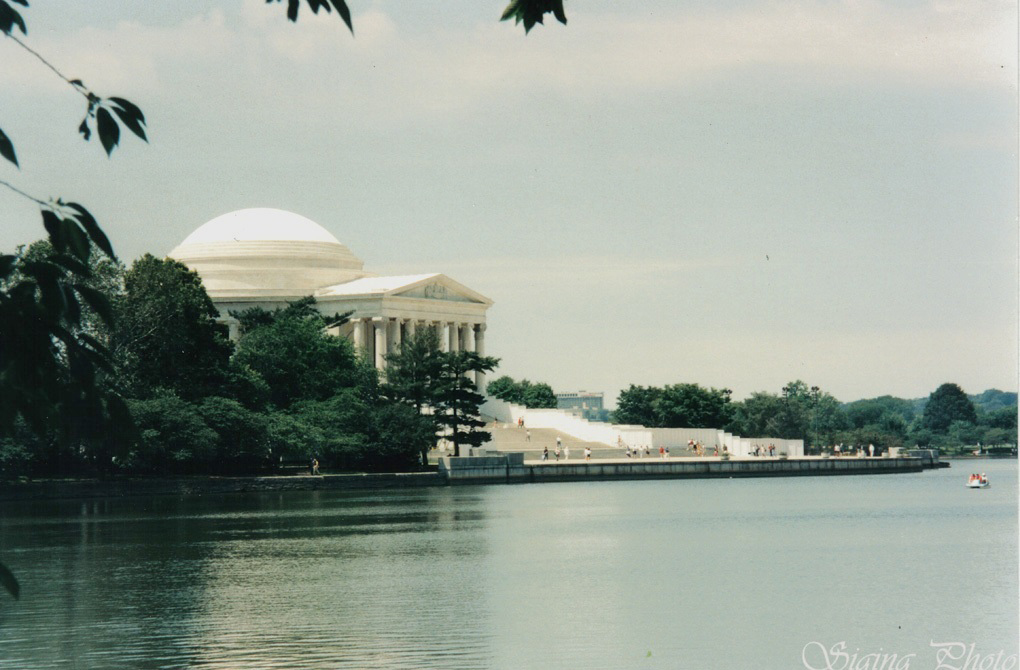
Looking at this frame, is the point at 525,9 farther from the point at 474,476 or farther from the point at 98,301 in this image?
the point at 474,476

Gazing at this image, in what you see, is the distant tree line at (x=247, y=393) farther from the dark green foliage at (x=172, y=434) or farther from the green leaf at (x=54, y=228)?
the green leaf at (x=54, y=228)

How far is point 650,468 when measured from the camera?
4936 inches

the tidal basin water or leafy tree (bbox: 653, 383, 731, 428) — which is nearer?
the tidal basin water

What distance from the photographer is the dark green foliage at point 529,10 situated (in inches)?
330

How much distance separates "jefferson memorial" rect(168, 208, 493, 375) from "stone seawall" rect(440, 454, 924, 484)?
1382 inches

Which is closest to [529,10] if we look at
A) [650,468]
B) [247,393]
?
[247,393]

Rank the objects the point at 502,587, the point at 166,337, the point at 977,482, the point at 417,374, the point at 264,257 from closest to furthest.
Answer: the point at 502,587, the point at 166,337, the point at 977,482, the point at 417,374, the point at 264,257

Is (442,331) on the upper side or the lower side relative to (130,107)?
upper

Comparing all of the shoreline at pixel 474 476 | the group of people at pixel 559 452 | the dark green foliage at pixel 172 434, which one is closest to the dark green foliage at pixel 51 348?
the shoreline at pixel 474 476

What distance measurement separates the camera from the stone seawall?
11306 cm

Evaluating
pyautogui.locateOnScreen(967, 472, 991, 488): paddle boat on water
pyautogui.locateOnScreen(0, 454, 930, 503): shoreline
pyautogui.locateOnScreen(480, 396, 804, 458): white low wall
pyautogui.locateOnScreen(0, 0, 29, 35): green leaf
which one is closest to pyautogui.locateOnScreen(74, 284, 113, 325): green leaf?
pyautogui.locateOnScreen(0, 0, 29, 35): green leaf

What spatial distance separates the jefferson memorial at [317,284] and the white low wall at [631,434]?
9.99m

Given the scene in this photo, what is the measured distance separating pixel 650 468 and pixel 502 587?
84753 mm

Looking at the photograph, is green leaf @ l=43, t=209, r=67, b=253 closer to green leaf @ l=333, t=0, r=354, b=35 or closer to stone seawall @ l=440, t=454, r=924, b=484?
green leaf @ l=333, t=0, r=354, b=35
